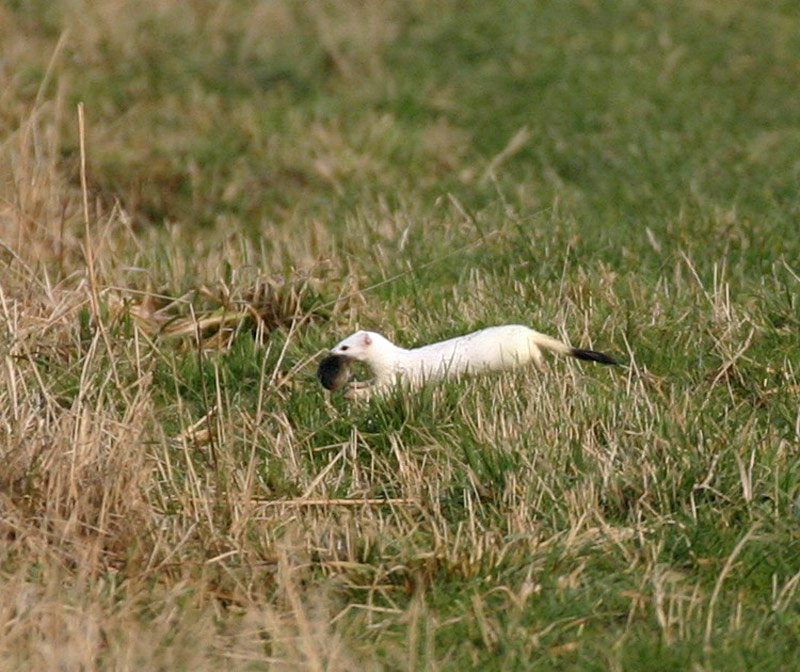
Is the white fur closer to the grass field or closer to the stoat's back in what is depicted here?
the stoat's back

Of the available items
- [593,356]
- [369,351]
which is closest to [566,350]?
[593,356]

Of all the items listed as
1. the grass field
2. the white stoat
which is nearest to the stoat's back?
the white stoat

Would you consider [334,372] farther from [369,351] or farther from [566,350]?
[566,350]

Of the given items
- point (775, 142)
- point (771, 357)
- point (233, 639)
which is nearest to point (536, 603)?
point (233, 639)

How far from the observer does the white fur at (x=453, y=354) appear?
4.94 m

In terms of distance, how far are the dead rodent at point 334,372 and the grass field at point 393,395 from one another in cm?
6

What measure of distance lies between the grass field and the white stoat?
0.10 metres

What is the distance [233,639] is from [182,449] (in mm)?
964

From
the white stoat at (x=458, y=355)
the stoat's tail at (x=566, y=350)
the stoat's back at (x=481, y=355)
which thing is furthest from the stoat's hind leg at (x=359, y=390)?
the stoat's tail at (x=566, y=350)

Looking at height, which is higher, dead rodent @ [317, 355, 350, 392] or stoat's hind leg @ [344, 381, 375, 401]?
dead rodent @ [317, 355, 350, 392]

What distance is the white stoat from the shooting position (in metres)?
4.95

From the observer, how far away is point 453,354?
16.4 feet

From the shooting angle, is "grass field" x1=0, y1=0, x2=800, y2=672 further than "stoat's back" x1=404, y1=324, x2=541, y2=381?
No

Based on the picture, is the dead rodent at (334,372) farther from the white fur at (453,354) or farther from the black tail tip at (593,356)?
the black tail tip at (593,356)
